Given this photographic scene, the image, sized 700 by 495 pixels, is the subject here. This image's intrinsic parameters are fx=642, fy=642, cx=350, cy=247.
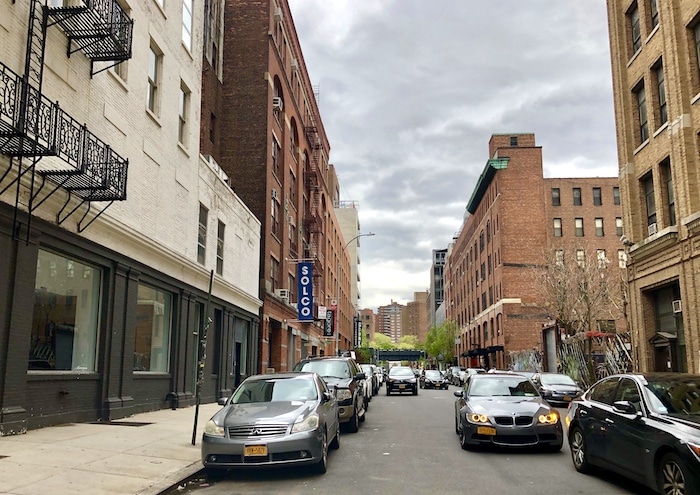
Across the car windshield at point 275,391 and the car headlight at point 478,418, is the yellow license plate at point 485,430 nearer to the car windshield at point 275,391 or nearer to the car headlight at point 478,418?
the car headlight at point 478,418

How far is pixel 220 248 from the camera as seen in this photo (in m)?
25.3

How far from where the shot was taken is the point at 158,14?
61.1 feet

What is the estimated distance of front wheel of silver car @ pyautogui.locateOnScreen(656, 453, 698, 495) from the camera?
6457 millimetres

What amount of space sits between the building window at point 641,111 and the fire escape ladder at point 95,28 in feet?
62.2

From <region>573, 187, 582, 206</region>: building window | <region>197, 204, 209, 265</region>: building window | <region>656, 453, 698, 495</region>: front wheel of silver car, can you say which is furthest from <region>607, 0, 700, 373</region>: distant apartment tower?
<region>573, 187, 582, 206</region>: building window

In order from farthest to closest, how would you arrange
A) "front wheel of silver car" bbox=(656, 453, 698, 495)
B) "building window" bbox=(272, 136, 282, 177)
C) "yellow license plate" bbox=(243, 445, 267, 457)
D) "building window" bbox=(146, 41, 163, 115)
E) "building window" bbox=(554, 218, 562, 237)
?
"building window" bbox=(554, 218, 562, 237) < "building window" bbox=(272, 136, 282, 177) < "building window" bbox=(146, 41, 163, 115) < "yellow license plate" bbox=(243, 445, 267, 457) < "front wheel of silver car" bbox=(656, 453, 698, 495)

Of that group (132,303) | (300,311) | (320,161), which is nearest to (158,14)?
(132,303)

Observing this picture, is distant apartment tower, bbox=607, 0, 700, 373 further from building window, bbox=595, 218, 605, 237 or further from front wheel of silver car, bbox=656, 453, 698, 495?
building window, bbox=595, 218, 605, 237

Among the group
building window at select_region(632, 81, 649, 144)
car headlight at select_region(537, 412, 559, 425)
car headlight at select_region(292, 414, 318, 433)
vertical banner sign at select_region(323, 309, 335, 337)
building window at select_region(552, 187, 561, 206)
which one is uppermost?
building window at select_region(552, 187, 561, 206)

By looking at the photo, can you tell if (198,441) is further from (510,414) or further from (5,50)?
(5,50)

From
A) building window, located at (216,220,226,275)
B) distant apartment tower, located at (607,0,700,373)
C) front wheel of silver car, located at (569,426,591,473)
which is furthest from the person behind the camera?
building window, located at (216,220,226,275)

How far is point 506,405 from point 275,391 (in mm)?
4184

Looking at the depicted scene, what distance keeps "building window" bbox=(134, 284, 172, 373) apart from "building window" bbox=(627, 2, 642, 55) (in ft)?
66.2

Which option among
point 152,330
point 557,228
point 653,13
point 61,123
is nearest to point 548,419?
point 61,123
